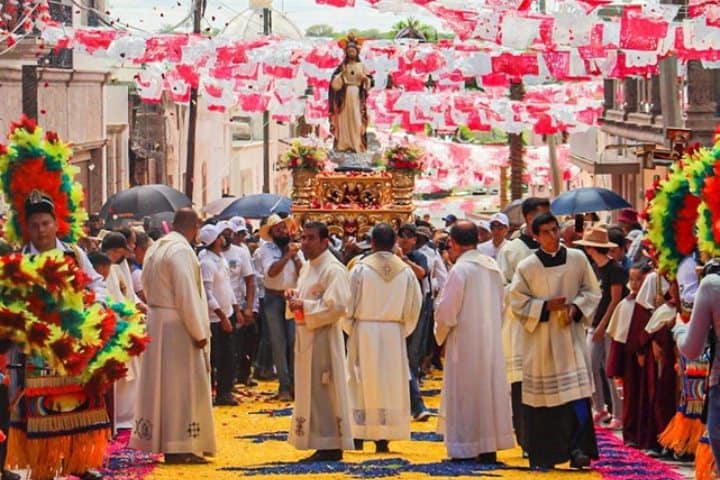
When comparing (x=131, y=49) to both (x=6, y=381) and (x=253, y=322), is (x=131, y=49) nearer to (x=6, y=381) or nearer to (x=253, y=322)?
(x=253, y=322)

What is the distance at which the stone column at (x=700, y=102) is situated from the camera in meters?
37.3

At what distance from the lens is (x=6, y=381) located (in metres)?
11.2

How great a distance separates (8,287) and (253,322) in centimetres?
1127

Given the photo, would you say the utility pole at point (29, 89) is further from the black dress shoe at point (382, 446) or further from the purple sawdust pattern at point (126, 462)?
the black dress shoe at point (382, 446)

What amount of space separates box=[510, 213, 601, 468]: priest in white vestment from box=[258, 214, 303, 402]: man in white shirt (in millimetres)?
6409

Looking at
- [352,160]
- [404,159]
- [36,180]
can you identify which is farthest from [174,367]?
[352,160]

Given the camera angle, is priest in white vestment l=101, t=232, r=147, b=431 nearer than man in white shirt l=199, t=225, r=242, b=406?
Yes

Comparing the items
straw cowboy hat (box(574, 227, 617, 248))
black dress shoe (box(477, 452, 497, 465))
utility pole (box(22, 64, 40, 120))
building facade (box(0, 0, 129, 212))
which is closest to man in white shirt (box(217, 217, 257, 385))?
straw cowboy hat (box(574, 227, 617, 248))

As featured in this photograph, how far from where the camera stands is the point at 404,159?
88.7 feet

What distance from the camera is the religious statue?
91.5 feet

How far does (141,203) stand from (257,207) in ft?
7.74

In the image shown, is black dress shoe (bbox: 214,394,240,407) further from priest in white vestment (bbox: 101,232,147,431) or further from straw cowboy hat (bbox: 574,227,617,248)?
straw cowboy hat (bbox: 574,227,617,248)

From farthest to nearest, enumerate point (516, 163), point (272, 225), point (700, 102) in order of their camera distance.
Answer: point (516, 163), point (700, 102), point (272, 225)

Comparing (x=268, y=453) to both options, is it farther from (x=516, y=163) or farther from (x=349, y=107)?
(x=516, y=163)
